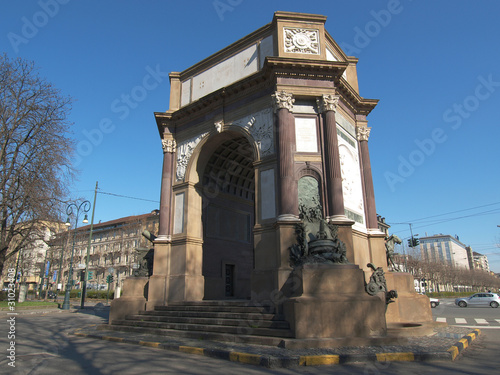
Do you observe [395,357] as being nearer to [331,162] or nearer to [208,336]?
[208,336]

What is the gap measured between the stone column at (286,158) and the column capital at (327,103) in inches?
47.0

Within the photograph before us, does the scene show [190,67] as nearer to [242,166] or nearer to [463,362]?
[242,166]

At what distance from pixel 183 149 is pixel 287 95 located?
6858 millimetres

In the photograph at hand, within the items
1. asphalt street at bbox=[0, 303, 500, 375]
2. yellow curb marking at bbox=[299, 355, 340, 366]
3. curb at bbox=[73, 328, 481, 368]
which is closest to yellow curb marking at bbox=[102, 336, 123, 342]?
asphalt street at bbox=[0, 303, 500, 375]

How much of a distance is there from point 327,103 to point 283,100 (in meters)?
1.88

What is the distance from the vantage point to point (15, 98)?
22625 millimetres

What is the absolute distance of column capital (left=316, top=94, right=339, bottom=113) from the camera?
14844 millimetres

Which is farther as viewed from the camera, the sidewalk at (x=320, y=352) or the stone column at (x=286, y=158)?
the stone column at (x=286, y=158)

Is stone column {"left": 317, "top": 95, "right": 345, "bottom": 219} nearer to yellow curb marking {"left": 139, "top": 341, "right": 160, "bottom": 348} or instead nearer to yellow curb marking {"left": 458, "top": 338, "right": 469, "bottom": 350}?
yellow curb marking {"left": 458, "top": 338, "right": 469, "bottom": 350}

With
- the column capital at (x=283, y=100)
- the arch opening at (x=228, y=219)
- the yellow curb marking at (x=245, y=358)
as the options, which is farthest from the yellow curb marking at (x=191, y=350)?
the column capital at (x=283, y=100)

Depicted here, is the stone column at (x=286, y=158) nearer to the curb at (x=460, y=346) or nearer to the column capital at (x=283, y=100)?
the column capital at (x=283, y=100)

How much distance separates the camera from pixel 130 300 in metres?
15.6

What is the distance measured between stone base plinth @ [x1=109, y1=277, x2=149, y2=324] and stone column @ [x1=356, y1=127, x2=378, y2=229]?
11151mm

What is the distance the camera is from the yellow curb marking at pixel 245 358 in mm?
8064
